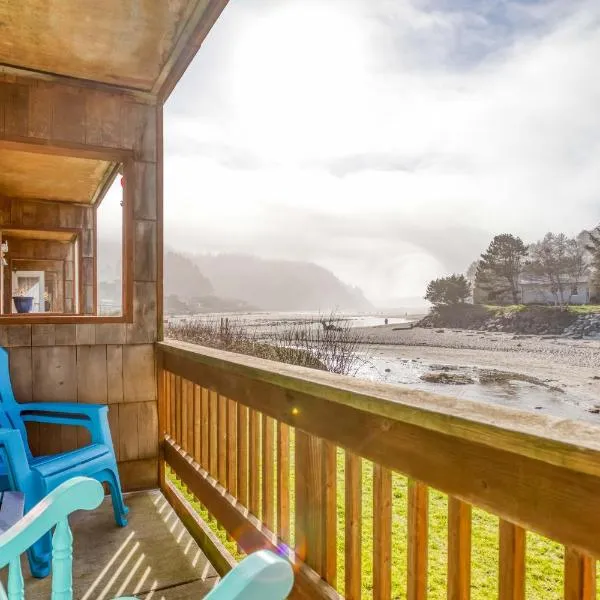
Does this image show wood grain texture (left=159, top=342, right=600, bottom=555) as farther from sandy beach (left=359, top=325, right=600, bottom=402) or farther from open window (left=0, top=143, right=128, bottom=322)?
sandy beach (left=359, top=325, right=600, bottom=402)

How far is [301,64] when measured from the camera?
17.5ft

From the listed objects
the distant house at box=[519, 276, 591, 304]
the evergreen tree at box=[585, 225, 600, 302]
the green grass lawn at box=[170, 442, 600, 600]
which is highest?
the evergreen tree at box=[585, 225, 600, 302]

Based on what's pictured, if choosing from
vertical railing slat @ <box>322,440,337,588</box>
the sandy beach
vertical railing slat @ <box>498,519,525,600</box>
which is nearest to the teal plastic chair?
vertical railing slat @ <box>498,519,525,600</box>

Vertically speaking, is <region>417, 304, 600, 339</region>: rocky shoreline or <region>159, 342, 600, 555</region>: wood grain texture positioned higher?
<region>159, 342, 600, 555</region>: wood grain texture

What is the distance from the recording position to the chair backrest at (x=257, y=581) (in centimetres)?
35

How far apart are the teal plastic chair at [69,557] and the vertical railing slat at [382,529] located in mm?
675

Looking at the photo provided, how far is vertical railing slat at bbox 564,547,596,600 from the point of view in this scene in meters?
0.69

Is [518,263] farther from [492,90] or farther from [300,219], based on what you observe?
A: [300,219]

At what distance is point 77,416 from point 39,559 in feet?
2.42

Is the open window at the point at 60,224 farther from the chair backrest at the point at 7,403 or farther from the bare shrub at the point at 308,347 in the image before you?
the bare shrub at the point at 308,347

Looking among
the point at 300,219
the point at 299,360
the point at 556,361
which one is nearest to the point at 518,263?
the point at 556,361

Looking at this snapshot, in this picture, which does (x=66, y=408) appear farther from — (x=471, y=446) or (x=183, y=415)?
(x=471, y=446)

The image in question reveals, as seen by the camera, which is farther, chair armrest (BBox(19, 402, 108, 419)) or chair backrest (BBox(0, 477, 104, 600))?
chair armrest (BBox(19, 402, 108, 419))

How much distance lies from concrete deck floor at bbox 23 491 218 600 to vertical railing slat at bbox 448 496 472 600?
4.31ft
